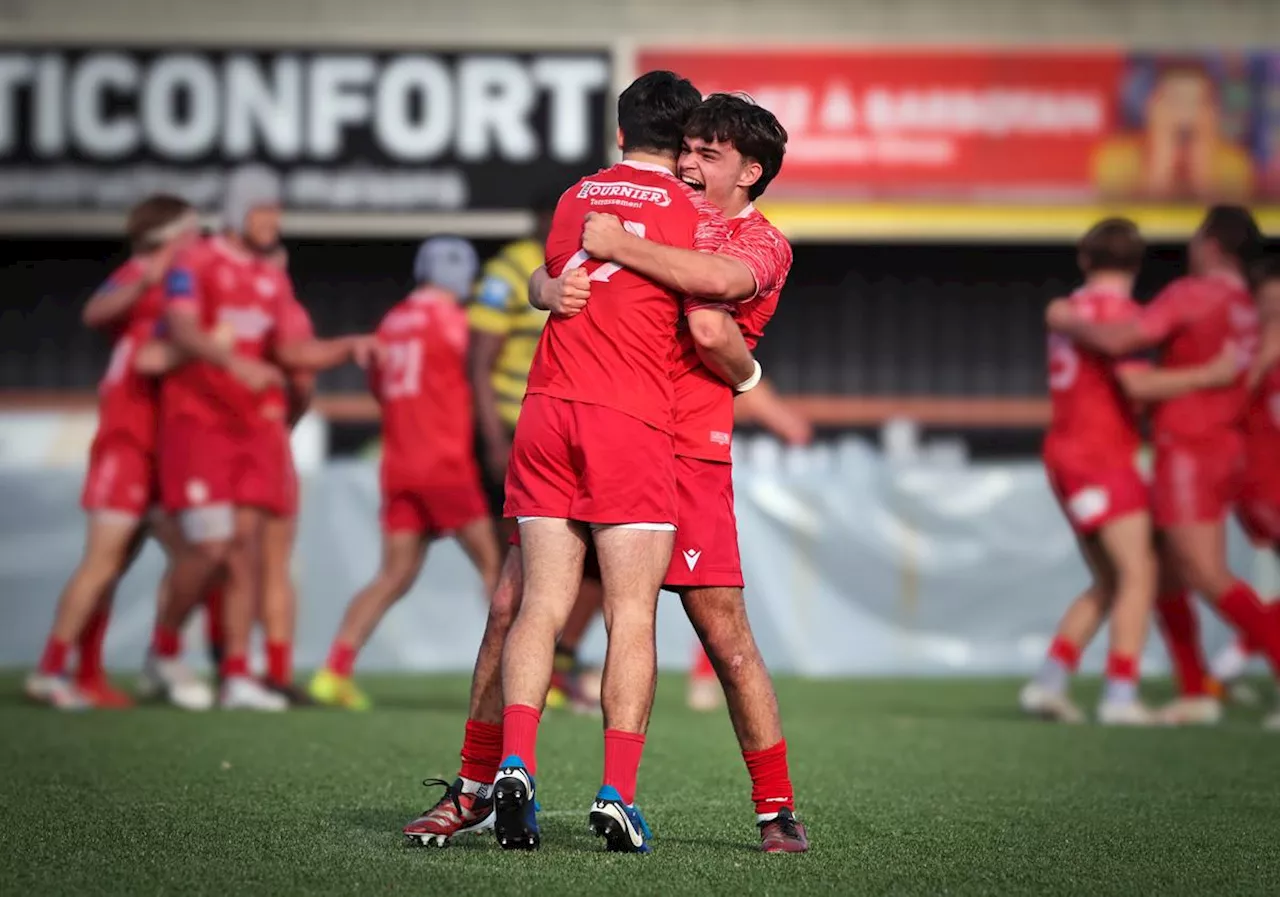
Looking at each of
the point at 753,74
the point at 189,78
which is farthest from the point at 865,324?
the point at 189,78

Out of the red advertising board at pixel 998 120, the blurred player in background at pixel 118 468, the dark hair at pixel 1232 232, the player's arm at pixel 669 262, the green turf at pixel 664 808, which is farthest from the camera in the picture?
the red advertising board at pixel 998 120

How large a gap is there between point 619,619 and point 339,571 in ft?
27.1

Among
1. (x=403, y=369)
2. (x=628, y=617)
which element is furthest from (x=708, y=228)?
(x=403, y=369)

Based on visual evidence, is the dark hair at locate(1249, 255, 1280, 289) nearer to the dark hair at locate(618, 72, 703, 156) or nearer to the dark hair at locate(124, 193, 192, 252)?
the dark hair at locate(124, 193, 192, 252)

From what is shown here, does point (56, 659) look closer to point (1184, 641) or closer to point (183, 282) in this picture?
point (183, 282)

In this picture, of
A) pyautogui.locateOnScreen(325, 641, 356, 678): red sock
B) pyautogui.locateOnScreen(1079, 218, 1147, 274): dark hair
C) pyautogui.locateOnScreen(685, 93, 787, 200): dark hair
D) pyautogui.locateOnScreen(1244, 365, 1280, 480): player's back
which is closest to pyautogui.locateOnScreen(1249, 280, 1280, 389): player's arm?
pyautogui.locateOnScreen(1244, 365, 1280, 480): player's back

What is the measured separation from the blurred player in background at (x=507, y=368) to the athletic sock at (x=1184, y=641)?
9.22 feet

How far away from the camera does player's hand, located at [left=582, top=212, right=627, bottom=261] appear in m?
4.86

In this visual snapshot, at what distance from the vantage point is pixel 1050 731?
8734 mm

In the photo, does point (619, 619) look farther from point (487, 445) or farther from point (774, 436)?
point (774, 436)

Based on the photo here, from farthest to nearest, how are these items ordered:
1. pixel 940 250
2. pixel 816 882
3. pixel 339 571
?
pixel 940 250 < pixel 339 571 < pixel 816 882

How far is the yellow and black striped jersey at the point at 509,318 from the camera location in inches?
375

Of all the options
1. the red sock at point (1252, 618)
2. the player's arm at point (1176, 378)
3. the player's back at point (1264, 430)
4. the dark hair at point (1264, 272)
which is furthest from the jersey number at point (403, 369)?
the player's back at point (1264, 430)

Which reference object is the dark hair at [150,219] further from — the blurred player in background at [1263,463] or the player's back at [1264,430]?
the player's back at [1264,430]
